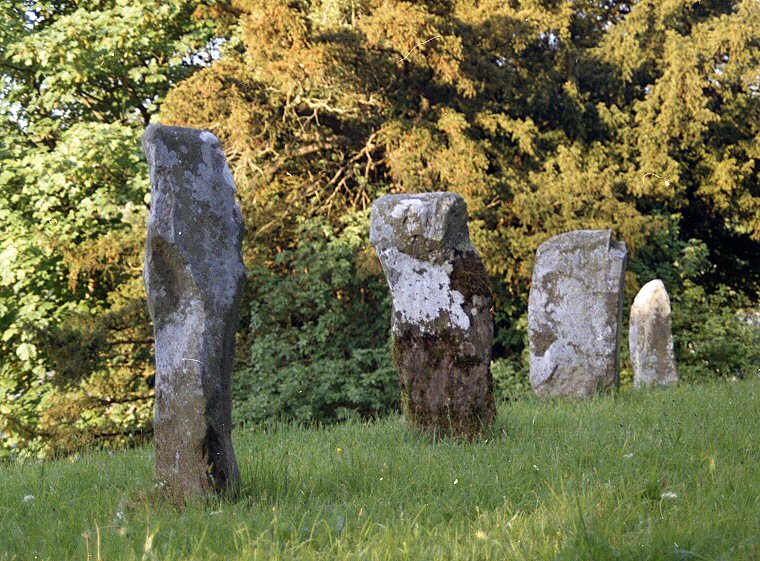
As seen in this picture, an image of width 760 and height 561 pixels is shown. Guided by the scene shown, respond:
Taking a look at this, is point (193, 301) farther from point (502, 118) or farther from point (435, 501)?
point (502, 118)

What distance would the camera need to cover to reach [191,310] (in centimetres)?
482

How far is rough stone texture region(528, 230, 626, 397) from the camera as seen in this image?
34.2 feet

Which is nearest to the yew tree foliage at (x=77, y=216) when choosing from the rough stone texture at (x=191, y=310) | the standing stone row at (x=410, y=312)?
the standing stone row at (x=410, y=312)

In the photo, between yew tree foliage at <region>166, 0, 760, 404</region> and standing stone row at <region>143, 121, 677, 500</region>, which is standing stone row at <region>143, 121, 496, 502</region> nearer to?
standing stone row at <region>143, 121, 677, 500</region>

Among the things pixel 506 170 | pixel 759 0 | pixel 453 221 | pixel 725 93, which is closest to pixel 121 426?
pixel 506 170

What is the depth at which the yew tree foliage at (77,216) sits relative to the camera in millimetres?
14156

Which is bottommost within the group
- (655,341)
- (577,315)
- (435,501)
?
(435,501)

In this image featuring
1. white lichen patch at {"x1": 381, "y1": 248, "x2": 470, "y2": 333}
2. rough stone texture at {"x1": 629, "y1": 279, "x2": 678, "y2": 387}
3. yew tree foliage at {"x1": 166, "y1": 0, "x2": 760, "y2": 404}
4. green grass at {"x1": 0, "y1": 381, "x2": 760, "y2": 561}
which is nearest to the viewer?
green grass at {"x1": 0, "y1": 381, "x2": 760, "y2": 561}

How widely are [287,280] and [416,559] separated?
447 inches

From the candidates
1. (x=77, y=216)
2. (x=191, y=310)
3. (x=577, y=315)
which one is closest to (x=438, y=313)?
(x=191, y=310)

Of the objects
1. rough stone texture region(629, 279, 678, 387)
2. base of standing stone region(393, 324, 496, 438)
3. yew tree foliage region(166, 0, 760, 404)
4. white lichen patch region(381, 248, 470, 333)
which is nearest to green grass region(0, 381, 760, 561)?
base of standing stone region(393, 324, 496, 438)

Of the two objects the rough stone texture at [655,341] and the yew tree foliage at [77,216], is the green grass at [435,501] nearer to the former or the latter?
the rough stone texture at [655,341]

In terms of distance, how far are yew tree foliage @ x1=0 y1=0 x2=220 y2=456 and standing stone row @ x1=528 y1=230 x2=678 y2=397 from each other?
22.2 feet

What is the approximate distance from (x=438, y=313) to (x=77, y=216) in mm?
10446
